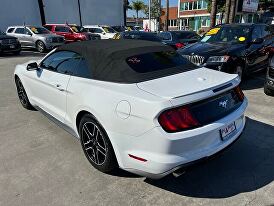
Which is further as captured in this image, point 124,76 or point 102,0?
point 102,0

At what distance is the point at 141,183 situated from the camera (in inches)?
121

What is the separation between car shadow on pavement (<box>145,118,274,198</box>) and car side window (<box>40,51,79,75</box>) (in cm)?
184

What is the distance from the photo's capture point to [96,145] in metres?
3.20

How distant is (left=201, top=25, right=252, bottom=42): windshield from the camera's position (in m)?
7.36

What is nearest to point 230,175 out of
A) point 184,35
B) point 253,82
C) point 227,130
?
point 227,130

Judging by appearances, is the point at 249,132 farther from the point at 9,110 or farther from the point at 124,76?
the point at 9,110

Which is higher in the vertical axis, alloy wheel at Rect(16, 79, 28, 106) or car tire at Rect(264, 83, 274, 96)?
alloy wheel at Rect(16, 79, 28, 106)

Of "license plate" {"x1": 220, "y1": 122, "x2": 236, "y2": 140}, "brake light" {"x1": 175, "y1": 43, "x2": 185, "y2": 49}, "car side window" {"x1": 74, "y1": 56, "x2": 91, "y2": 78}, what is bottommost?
"brake light" {"x1": 175, "y1": 43, "x2": 185, "y2": 49}

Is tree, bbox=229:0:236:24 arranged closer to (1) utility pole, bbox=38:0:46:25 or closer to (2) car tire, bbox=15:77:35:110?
(1) utility pole, bbox=38:0:46:25

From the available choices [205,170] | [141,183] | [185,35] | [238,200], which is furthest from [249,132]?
[185,35]

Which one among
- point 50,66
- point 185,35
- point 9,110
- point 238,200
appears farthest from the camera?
point 185,35

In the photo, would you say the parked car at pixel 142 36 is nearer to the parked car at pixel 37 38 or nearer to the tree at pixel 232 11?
the parked car at pixel 37 38

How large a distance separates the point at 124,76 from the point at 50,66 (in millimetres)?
1732

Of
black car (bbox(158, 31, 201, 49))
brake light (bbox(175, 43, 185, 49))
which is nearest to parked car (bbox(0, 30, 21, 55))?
black car (bbox(158, 31, 201, 49))
